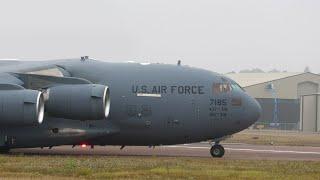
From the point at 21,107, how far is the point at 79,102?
7.34 feet

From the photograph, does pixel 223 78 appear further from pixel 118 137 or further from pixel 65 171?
pixel 65 171

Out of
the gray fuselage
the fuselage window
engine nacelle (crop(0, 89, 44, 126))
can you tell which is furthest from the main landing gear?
engine nacelle (crop(0, 89, 44, 126))

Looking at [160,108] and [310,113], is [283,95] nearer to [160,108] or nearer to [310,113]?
[310,113]

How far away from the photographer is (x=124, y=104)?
27.0 meters

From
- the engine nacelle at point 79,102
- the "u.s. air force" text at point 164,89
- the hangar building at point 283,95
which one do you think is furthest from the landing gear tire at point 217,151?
the hangar building at point 283,95

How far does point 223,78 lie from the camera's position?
28.0 meters

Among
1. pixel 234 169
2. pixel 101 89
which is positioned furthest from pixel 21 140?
pixel 234 169

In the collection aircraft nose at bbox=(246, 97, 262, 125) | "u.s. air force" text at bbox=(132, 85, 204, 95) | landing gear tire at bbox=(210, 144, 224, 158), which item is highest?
"u.s. air force" text at bbox=(132, 85, 204, 95)

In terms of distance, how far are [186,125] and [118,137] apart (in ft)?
9.43

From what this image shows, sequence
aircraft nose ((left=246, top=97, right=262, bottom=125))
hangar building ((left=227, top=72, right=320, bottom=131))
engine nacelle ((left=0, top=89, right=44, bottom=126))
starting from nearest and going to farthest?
engine nacelle ((left=0, top=89, right=44, bottom=126))
aircraft nose ((left=246, top=97, right=262, bottom=125))
hangar building ((left=227, top=72, right=320, bottom=131))

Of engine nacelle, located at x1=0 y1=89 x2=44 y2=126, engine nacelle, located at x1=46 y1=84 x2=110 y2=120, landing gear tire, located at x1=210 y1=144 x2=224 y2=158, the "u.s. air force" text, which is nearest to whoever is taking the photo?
engine nacelle, located at x1=0 y1=89 x2=44 y2=126

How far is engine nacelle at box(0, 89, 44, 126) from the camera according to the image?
25.0 metres

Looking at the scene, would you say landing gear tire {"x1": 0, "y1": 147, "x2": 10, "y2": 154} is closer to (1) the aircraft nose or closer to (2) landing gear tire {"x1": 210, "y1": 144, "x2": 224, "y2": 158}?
(2) landing gear tire {"x1": 210, "y1": 144, "x2": 224, "y2": 158}

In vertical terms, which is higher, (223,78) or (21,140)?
(223,78)
